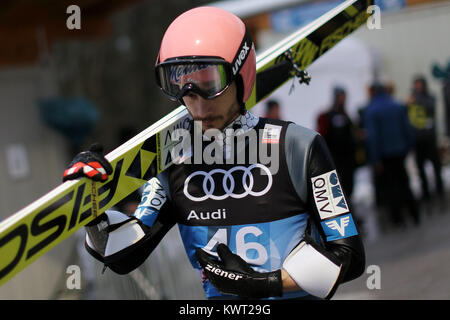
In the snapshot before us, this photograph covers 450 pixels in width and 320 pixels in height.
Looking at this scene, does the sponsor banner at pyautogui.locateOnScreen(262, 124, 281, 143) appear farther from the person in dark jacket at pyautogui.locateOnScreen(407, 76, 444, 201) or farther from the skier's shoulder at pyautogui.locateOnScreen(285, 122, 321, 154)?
the person in dark jacket at pyautogui.locateOnScreen(407, 76, 444, 201)

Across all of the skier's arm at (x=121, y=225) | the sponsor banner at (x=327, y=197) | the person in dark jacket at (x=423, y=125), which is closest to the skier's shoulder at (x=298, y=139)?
the sponsor banner at (x=327, y=197)

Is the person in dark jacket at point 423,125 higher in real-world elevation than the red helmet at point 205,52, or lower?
lower

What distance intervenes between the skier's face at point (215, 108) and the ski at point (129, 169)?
0.15 m

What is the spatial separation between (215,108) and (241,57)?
0.19m

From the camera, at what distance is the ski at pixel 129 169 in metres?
1.54

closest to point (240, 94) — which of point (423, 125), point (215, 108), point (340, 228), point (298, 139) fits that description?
point (215, 108)

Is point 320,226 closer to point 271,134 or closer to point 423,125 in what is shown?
point 271,134

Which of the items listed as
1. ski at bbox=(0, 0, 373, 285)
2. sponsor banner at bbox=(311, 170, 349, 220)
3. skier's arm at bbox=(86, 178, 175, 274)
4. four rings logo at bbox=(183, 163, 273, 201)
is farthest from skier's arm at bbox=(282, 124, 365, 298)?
skier's arm at bbox=(86, 178, 175, 274)

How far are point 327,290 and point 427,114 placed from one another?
6.30m

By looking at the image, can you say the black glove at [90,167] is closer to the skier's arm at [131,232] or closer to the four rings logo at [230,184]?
the skier's arm at [131,232]

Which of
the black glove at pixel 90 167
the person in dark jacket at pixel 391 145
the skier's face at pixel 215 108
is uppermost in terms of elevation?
the skier's face at pixel 215 108

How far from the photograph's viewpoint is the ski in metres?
1.54

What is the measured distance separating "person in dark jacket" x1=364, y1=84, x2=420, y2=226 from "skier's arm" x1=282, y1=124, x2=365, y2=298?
511 cm
